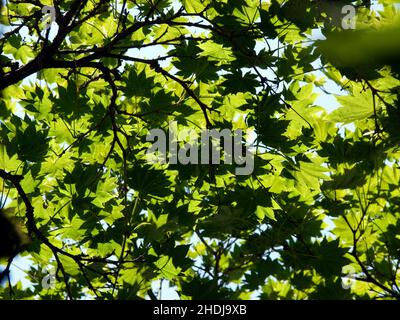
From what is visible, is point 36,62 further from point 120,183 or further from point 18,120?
point 120,183

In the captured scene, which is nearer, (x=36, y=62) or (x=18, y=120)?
(x=36, y=62)

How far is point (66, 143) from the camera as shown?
346 centimetres

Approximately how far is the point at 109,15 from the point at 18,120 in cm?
112

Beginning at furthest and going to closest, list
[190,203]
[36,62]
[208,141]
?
[190,203]
[208,141]
[36,62]

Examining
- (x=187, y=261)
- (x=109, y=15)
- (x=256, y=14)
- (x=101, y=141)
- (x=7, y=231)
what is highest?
(x=109, y=15)

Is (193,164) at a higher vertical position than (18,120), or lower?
lower

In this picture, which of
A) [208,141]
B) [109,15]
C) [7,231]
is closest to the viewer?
[7,231]

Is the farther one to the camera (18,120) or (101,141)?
(101,141)
